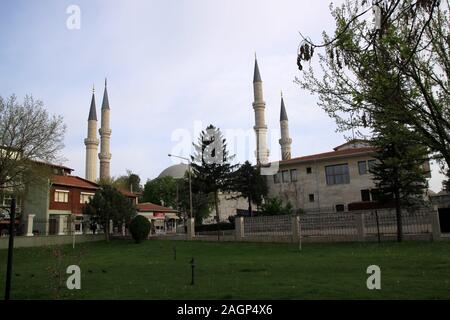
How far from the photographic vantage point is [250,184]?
1885 inches

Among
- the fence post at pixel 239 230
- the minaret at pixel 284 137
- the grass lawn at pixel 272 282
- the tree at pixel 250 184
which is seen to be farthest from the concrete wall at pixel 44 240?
the minaret at pixel 284 137

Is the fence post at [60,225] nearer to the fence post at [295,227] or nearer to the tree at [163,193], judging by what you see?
the fence post at [295,227]

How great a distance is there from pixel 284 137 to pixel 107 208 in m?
39.1

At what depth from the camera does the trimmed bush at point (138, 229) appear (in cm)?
3309

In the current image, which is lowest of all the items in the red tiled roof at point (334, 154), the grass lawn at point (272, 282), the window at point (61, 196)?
the grass lawn at point (272, 282)

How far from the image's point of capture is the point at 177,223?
209ft

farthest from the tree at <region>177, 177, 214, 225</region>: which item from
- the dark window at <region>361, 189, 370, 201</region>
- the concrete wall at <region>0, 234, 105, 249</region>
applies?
the concrete wall at <region>0, 234, 105, 249</region>

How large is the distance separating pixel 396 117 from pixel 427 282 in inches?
166

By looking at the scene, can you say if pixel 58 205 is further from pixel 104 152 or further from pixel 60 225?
pixel 104 152

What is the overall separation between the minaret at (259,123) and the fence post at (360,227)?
33524 mm

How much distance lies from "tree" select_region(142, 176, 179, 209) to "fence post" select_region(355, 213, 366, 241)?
4833cm

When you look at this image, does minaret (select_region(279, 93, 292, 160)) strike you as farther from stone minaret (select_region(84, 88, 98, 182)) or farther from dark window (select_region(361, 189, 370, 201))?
stone minaret (select_region(84, 88, 98, 182))
